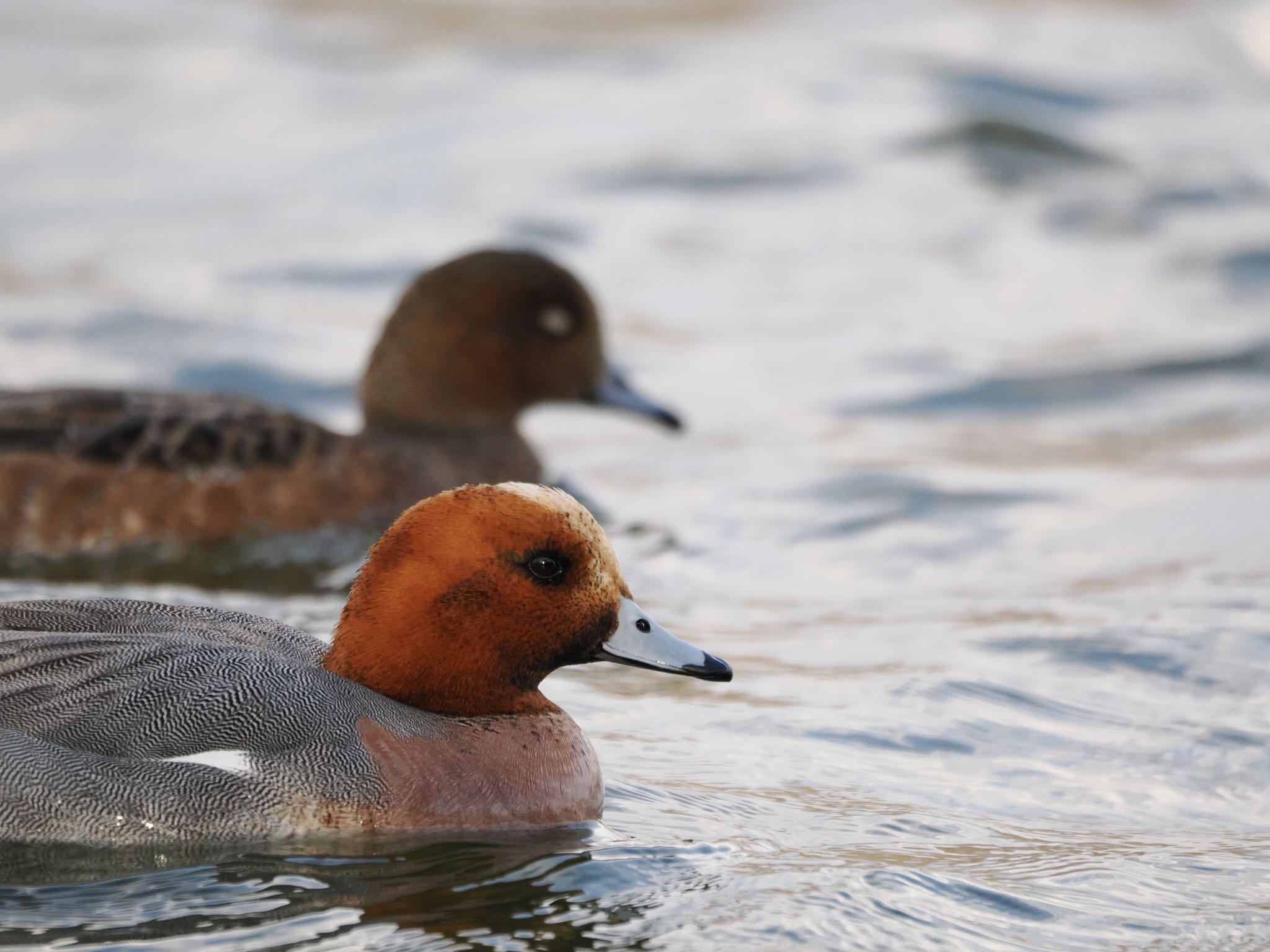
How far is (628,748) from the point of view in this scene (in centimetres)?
572

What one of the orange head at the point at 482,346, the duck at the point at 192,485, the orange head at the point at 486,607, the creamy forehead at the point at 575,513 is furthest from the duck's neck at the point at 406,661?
the orange head at the point at 482,346

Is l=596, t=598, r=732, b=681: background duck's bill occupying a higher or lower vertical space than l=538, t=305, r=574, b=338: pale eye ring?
lower

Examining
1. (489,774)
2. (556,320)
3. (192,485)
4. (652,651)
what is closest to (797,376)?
(556,320)

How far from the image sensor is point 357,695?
479 cm

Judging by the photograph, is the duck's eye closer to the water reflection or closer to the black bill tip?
the black bill tip

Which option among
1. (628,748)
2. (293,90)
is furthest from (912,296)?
(628,748)

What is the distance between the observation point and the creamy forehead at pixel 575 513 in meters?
4.91

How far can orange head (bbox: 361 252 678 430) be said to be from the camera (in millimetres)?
8391

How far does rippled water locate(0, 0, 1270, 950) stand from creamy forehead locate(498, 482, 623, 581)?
0.66m

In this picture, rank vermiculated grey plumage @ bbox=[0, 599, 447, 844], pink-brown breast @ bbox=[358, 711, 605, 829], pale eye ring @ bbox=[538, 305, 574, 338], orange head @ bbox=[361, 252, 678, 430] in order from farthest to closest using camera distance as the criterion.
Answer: pale eye ring @ bbox=[538, 305, 574, 338], orange head @ bbox=[361, 252, 678, 430], pink-brown breast @ bbox=[358, 711, 605, 829], vermiculated grey plumage @ bbox=[0, 599, 447, 844]

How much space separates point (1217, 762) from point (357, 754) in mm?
2640

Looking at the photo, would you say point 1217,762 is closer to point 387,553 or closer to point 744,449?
point 387,553

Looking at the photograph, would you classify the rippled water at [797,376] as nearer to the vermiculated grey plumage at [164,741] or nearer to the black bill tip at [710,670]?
the vermiculated grey plumage at [164,741]

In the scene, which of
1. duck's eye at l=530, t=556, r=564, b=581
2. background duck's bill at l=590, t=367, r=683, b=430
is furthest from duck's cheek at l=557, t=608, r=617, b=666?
background duck's bill at l=590, t=367, r=683, b=430
